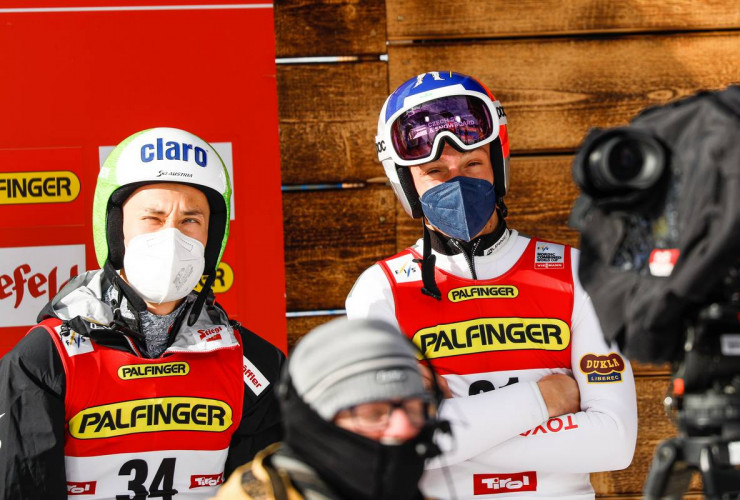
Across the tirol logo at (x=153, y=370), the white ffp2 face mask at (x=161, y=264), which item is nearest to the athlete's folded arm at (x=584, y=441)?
the tirol logo at (x=153, y=370)

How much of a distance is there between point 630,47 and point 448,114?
132cm

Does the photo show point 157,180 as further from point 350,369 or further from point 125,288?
point 350,369

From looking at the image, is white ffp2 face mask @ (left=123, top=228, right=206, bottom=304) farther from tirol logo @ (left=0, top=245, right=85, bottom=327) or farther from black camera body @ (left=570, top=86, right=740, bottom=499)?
black camera body @ (left=570, top=86, right=740, bottom=499)

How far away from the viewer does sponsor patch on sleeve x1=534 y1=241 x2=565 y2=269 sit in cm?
279

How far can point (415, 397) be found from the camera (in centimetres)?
186

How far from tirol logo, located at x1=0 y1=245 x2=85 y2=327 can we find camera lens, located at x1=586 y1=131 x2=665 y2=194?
2570 mm

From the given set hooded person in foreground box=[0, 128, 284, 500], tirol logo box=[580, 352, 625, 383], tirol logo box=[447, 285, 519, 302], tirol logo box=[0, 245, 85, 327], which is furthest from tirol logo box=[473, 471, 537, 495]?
tirol logo box=[0, 245, 85, 327]

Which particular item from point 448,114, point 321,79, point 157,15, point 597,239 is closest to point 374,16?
point 321,79

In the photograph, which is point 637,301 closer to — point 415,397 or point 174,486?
point 415,397

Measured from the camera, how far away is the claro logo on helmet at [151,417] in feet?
8.46

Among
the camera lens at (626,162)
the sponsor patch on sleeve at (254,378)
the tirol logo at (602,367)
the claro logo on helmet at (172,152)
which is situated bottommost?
the sponsor patch on sleeve at (254,378)

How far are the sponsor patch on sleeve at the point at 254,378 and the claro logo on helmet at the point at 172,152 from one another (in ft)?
2.19

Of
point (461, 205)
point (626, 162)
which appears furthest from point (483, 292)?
point (626, 162)

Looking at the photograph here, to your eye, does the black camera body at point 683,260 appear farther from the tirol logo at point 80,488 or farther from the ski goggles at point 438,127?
the tirol logo at point 80,488
